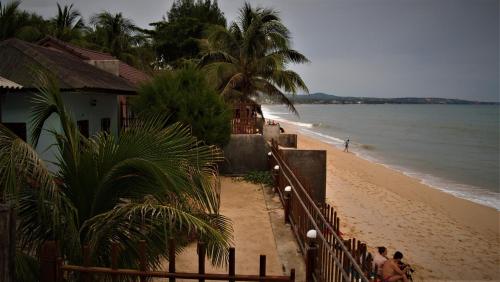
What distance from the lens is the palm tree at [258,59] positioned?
64.8 feet

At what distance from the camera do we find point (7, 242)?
2287mm

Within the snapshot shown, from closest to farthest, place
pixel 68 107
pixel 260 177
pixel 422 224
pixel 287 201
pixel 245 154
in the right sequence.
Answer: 1. pixel 68 107
2. pixel 287 201
3. pixel 260 177
4. pixel 245 154
5. pixel 422 224

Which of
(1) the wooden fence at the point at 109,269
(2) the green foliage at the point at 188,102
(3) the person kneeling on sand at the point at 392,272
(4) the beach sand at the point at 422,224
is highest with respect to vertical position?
(2) the green foliage at the point at 188,102

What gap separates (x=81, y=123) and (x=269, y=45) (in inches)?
424

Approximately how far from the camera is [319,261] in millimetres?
5223

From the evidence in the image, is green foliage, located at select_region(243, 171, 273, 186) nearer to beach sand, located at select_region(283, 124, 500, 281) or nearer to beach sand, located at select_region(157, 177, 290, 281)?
beach sand, located at select_region(157, 177, 290, 281)

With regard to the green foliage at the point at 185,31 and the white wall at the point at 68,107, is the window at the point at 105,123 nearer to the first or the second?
the white wall at the point at 68,107

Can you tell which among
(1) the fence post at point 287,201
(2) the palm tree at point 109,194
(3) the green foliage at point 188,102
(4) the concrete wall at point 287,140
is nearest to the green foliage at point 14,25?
(3) the green foliage at point 188,102

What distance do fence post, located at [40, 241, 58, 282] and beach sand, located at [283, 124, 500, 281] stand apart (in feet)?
30.6

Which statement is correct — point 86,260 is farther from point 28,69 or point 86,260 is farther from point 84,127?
point 84,127

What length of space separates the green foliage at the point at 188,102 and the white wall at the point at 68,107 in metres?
Answer: 1.52

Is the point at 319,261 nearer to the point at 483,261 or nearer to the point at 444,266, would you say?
the point at 444,266

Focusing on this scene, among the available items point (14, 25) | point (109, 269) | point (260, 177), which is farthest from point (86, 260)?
point (14, 25)

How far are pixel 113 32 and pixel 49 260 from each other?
110 feet
